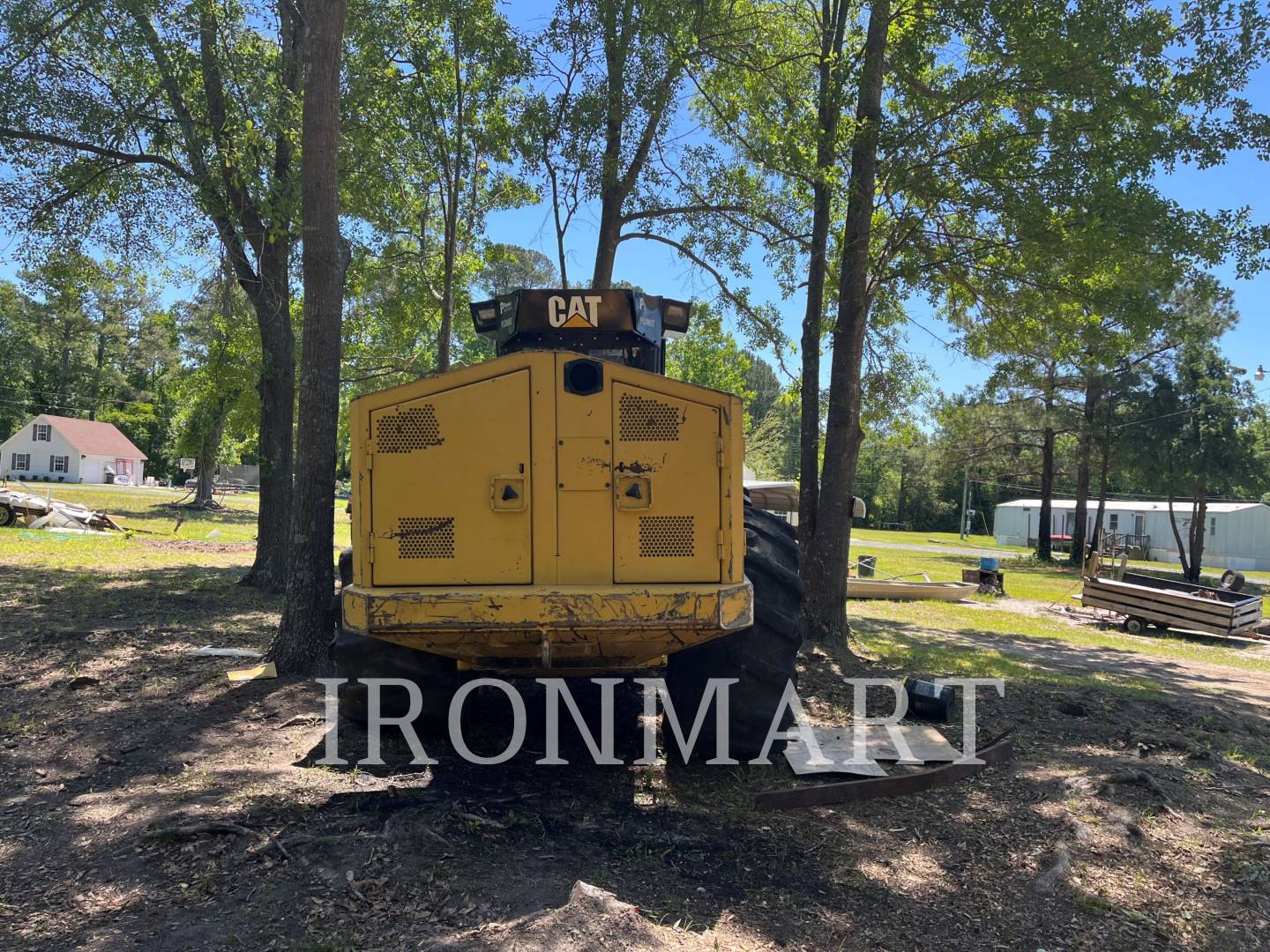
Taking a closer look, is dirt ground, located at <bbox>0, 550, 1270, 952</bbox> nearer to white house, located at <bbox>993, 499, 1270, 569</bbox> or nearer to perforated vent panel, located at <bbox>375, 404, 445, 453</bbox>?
perforated vent panel, located at <bbox>375, 404, 445, 453</bbox>

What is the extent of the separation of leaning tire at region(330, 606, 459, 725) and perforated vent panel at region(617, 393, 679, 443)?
1.79 meters

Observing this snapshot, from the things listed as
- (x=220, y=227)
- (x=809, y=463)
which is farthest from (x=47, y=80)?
(x=809, y=463)

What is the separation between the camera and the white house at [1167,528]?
131 feet

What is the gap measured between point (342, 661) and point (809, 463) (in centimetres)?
632

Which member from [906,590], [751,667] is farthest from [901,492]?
[751,667]

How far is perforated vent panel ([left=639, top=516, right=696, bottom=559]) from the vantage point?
4254 millimetres

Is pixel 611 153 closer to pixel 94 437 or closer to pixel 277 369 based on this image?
pixel 277 369

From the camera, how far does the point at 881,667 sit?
8688 millimetres

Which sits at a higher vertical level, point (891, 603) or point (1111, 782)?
point (1111, 782)

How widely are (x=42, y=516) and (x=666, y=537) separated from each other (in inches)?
914

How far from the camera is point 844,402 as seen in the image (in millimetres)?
9703

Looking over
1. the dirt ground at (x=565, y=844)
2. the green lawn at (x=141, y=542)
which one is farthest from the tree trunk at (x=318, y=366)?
the green lawn at (x=141, y=542)

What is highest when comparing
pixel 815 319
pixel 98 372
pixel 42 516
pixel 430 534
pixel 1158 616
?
pixel 98 372

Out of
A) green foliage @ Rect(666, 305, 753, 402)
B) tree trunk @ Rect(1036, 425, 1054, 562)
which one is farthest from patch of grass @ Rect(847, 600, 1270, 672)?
tree trunk @ Rect(1036, 425, 1054, 562)
